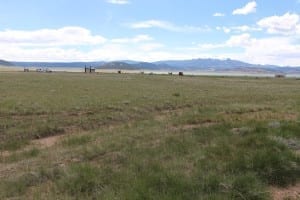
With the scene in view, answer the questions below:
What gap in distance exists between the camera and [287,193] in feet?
26.6

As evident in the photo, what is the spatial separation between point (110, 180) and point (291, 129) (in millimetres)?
6899

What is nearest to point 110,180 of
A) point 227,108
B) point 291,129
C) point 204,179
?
point 204,179

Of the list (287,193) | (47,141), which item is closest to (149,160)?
(287,193)

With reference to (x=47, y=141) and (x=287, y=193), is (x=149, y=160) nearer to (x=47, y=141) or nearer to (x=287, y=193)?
(x=287, y=193)

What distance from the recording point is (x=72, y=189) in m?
8.36

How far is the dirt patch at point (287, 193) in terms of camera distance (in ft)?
25.7

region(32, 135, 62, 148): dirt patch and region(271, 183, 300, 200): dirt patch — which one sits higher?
region(271, 183, 300, 200): dirt patch

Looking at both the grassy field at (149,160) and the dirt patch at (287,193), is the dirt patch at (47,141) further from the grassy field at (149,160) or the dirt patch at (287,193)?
the dirt patch at (287,193)

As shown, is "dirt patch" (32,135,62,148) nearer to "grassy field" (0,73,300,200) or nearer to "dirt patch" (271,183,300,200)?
"grassy field" (0,73,300,200)

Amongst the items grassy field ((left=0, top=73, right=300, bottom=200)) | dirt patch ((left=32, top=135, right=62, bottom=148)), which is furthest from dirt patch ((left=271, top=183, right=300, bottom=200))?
dirt patch ((left=32, top=135, right=62, bottom=148))

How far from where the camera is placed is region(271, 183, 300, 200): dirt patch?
785 centimetres

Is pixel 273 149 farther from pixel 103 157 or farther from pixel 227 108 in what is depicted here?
pixel 227 108

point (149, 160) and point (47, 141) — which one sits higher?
point (149, 160)

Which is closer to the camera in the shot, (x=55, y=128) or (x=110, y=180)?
(x=110, y=180)
